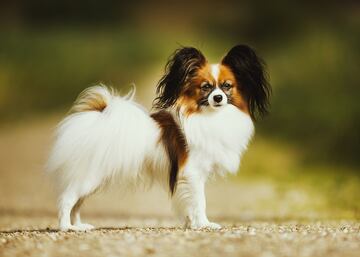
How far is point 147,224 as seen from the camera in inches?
341

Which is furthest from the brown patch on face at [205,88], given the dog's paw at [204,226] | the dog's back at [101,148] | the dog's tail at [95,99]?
the dog's paw at [204,226]

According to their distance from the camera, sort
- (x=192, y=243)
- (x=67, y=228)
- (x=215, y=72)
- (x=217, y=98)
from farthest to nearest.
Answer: (x=67, y=228) < (x=215, y=72) < (x=217, y=98) < (x=192, y=243)

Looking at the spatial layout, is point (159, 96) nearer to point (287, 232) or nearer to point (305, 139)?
point (287, 232)

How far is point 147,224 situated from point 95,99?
8.43ft

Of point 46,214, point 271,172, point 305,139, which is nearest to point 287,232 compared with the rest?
point 46,214

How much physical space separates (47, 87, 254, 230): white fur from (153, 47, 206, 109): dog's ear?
21 cm

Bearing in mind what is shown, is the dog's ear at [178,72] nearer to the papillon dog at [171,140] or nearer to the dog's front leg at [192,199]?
the papillon dog at [171,140]

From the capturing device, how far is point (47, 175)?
656cm

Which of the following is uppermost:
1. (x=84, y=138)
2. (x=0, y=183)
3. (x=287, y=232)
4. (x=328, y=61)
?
(x=328, y=61)

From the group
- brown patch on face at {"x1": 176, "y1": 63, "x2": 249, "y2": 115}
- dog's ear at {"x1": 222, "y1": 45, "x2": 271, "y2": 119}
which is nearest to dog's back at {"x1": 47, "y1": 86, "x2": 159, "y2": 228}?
brown patch on face at {"x1": 176, "y1": 63, "x2": 249, "y2": 115}

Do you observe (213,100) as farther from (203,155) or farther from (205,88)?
(203,155)

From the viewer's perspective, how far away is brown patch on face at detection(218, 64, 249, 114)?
6242 millimetres

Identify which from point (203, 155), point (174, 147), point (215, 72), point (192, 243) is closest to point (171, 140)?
point (174, 147)

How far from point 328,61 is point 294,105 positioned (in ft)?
6.38
